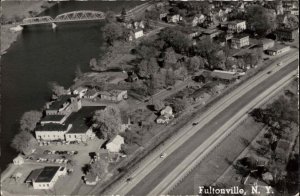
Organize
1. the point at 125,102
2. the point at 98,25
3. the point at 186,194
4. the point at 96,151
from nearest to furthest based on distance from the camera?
the point at 186,194 < the point at 96,151 < the point at 125,102 < the point at 98,25

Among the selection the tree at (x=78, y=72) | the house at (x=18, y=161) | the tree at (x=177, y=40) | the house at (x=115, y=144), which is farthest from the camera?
the tree at (x=177, y=40)

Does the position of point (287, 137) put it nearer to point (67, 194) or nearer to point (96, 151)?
point (96, 151)

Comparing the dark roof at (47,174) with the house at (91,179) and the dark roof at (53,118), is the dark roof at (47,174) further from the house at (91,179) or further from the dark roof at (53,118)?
the dark roof at (53,118)

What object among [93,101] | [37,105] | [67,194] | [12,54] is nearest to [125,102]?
[93,101]

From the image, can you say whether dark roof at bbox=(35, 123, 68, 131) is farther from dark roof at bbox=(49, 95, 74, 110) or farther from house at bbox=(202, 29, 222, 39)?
house at bbox=(202, 29, 222, 39)

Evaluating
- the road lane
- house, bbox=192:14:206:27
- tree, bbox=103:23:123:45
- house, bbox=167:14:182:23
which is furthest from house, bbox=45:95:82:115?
house, bbox=167:14:182:23

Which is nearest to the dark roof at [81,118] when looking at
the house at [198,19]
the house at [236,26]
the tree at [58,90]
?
the tree at [58,90]

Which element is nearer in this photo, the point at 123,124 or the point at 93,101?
the point at 123,124

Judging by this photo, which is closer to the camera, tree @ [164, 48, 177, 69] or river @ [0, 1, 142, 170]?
river @ [0, 1, 142, 170]
